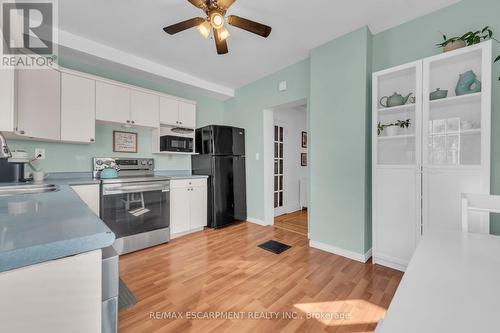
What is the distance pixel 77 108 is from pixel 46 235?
2.54m

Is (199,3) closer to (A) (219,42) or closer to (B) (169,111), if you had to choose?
(A) (219,42)

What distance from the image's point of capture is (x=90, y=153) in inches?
110

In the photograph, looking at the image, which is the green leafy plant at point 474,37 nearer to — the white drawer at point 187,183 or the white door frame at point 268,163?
the white door frame at point 268,163

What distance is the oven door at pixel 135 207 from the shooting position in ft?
7.86

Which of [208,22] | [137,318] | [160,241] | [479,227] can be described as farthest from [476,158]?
[160,241]

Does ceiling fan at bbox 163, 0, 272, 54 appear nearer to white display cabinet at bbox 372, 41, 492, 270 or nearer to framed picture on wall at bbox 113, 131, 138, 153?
white display cabinet at bbox 372, 41, 492, 270

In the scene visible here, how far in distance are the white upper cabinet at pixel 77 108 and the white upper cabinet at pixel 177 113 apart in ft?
2.85

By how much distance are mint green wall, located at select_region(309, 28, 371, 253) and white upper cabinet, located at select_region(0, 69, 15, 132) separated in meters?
2.72

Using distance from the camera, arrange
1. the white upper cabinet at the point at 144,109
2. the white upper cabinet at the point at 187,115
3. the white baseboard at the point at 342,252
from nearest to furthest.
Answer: the white baseboard at the point at 342,252
the white upper cabinet at the point at 144,109
the white upper cabinet at the point at 187,115

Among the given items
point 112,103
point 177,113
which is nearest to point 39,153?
point 112,103

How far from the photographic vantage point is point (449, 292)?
1.87 feet

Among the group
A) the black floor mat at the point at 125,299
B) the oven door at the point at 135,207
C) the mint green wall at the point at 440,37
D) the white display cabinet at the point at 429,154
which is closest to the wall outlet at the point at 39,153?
the oven door at the point at 135,207

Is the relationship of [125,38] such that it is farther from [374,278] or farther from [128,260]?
[374,278]

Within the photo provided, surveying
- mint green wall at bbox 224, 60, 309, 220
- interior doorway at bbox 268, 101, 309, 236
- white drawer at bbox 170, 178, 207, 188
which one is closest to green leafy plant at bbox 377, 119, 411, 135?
mint green wall at bbox 224, 60, 309, 220
